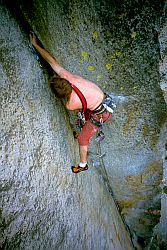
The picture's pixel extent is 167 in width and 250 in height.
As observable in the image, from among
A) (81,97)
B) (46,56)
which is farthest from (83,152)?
(46,56)

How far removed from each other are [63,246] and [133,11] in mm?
2405

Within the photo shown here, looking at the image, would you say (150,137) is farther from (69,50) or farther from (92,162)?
(69,50)

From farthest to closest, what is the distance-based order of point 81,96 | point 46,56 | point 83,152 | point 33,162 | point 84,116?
point 83,152 → point 84,116 → point 81,96 → point 46,56 → point 33,162

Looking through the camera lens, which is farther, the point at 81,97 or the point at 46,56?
the point at 81,97

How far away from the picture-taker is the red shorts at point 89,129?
10.4 feet

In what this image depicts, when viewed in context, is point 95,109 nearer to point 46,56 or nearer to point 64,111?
point 64,111

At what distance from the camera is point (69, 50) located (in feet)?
8.86

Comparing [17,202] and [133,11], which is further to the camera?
[133,11]

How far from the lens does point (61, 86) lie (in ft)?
8.46

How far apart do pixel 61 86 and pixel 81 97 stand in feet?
0.88

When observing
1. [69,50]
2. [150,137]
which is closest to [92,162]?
[150,137]

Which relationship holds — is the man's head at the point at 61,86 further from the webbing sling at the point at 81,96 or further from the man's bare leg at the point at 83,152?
the man's bare leg at the point at 83,152

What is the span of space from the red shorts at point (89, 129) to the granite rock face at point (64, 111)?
0.14 metres

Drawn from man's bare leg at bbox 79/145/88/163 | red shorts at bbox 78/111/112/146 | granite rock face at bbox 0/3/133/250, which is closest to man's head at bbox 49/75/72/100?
granite rock face at bbox 0/3/133/250
